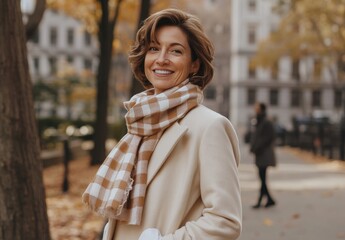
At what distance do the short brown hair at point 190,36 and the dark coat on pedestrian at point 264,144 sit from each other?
802cm

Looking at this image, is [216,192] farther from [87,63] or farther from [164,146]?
[87,63]

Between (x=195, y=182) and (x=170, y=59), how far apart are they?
1.67ft

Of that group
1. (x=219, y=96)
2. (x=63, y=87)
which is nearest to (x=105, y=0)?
(x=63, y=87)

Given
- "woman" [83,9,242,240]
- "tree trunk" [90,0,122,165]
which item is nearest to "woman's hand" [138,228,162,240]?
"woman" [83,9,242,240]

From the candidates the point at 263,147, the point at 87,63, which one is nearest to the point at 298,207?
the point at 263,147

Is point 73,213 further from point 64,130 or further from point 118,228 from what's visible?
point 64,130

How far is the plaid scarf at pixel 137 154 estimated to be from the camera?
7.05 ft

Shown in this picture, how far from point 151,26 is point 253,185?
1172cm

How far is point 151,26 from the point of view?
89.0 inches

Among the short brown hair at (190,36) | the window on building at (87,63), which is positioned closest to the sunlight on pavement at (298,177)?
the short brown hair at (190,36)

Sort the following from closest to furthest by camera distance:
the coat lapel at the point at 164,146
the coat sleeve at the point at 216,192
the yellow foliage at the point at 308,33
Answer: the coat sleeve at the point at 216,192 < the coat lapel at the point at 164,146 < the yellow foliage at the point at 308,33

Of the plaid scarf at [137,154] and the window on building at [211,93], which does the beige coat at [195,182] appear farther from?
the window on building at [211,93]

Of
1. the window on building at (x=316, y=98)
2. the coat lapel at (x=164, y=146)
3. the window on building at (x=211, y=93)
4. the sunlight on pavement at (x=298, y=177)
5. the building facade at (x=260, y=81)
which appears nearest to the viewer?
the coat lapel at (x=164, y=146)

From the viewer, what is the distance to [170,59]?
226 cm
